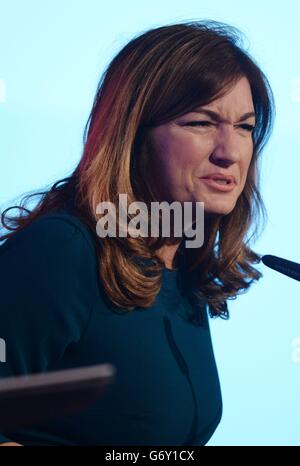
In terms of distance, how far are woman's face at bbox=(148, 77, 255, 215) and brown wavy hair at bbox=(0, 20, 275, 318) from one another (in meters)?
0.01

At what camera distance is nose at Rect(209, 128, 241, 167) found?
97 cm

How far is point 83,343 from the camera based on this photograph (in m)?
0.82

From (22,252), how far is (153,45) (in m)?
0.32

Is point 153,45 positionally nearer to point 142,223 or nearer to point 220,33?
point 220,33

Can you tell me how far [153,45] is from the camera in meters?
0.96

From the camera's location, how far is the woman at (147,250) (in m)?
0.81

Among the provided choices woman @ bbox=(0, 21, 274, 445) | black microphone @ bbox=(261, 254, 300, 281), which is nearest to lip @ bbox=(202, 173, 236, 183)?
woman @ bbox=(0, 21, 274, 445)

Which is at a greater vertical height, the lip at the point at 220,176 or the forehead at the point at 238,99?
the forehead at the point at 238,99

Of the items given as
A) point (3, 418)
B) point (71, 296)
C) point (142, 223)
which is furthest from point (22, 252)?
point (3, 418)

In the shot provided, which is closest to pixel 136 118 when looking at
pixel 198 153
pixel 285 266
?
pixel 198 153

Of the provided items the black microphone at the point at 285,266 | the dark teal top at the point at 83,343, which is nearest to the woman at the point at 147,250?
the dark teal top at the point at 83,343

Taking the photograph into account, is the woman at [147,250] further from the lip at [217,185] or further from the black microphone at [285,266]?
the black microphone at [285,266]

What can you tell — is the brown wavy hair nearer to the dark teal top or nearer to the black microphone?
the dark teal top

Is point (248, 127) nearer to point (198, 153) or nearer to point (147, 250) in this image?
point (198, 153)
